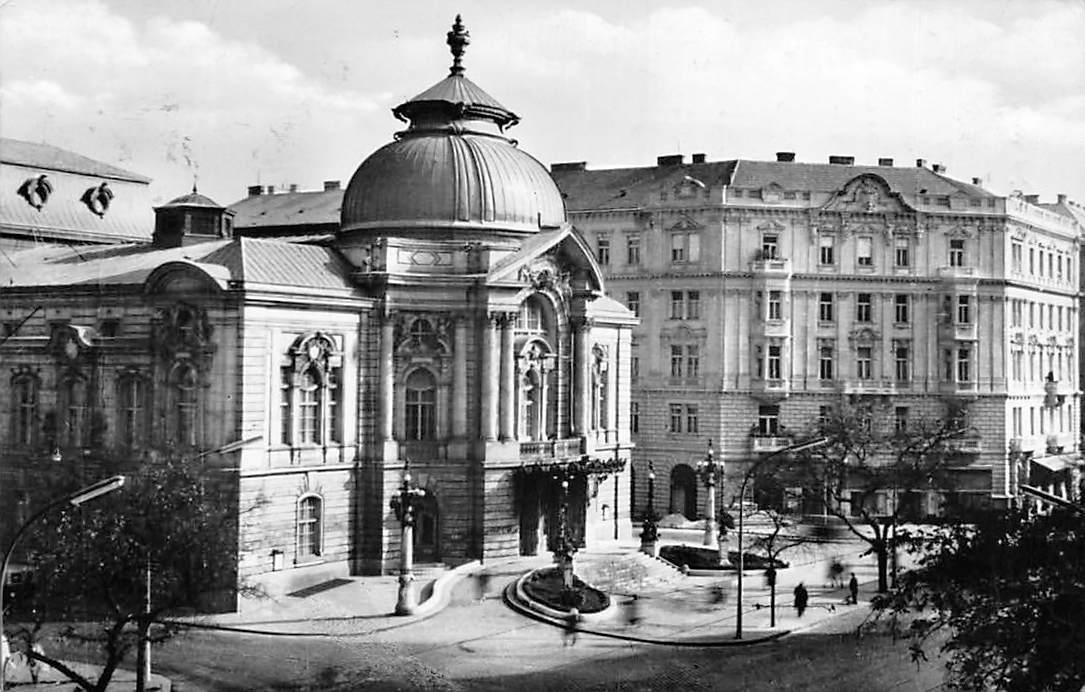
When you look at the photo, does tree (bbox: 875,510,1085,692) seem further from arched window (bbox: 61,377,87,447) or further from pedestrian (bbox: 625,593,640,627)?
arched window (bbox: 61,377,87,447)

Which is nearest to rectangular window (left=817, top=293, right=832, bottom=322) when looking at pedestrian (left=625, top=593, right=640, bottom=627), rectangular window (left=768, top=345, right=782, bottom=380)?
rectangular window (left=768, top=345, right=782, bottom=380)

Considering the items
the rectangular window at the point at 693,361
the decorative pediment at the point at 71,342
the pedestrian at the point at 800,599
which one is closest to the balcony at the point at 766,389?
the rectangular window at the point at 693,361

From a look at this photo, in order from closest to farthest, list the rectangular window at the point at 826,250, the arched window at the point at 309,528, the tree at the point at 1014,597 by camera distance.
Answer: the tree at the point at 1014,597
the arched window at the point at 309,528
the rectangular window at the point at 826,250

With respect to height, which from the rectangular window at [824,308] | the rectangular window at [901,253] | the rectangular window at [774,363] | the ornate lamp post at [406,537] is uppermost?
the rectangular window at [901,253]

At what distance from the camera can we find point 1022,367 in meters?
78.4

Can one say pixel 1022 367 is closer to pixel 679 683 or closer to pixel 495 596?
pixel 495 596

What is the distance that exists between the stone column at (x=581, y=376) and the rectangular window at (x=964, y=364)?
26.3 m

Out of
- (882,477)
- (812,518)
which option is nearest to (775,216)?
(812,518)

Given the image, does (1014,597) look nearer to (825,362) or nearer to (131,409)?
(131,409)

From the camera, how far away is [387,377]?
5409 cm

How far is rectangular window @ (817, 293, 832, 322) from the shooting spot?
248 feet

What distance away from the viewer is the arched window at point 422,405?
55031mm

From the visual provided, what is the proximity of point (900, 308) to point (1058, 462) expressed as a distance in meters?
13.1

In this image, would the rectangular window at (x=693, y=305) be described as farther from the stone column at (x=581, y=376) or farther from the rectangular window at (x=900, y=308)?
the stone column at (x=581, y=376)
